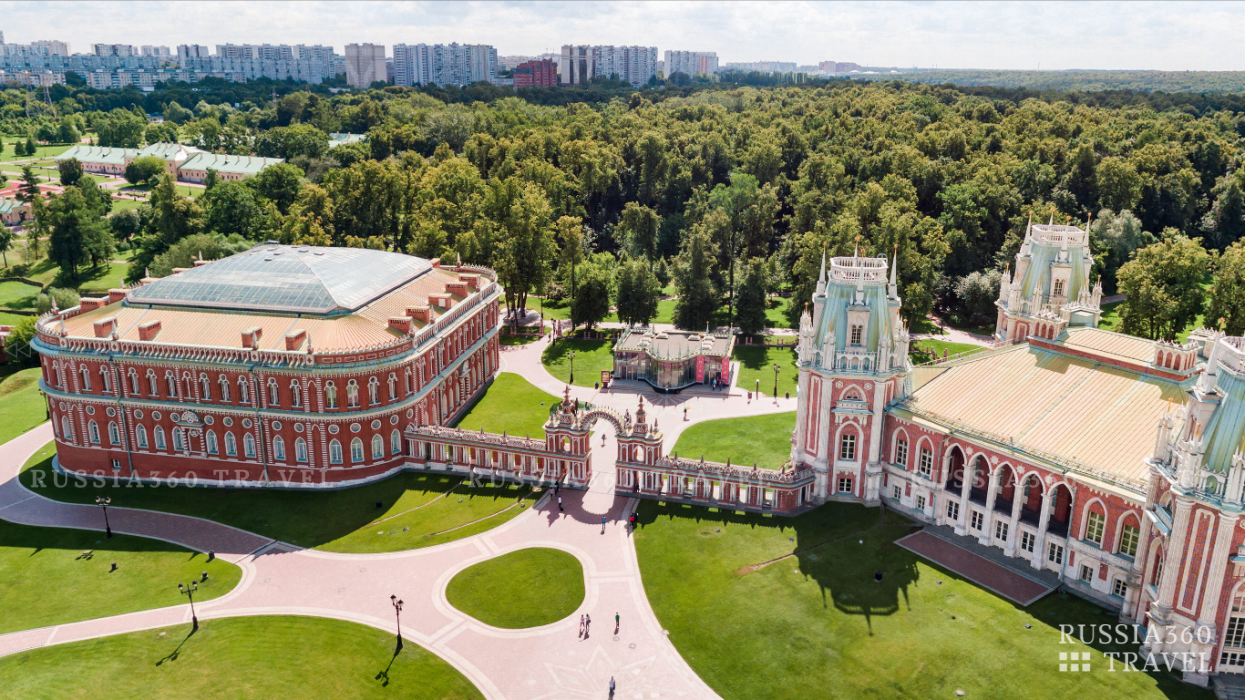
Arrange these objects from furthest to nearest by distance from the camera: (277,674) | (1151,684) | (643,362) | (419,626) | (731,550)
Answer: (643,362), (731,550), (419,626), (277,674), (1151,684)

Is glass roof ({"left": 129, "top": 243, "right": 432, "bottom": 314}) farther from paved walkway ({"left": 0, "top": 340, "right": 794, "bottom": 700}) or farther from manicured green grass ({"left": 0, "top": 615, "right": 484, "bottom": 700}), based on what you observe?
manicured green grass ({"left": 0, "top": 615, "right": 484, "bottom": 700})

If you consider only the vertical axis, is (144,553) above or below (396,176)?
below

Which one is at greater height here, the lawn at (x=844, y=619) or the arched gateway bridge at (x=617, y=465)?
the arched gateway bridge at (x=617, y=465)

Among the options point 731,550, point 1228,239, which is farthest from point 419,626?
point 1228,239

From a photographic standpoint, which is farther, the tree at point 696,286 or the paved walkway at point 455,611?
the tree at point 696,286

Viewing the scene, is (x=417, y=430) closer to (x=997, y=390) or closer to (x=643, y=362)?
(x=643, y=362)

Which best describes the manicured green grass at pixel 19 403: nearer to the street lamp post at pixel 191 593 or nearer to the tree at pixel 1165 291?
the street lamp post at pixel 191 593

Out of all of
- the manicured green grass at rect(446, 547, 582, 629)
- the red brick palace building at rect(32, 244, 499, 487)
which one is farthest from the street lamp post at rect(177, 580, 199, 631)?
the manicured green grass at rect(446, 547, 582, 629)

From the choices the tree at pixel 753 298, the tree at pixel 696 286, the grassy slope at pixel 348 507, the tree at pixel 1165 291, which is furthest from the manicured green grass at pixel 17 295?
the tree at pixel 1165 291
